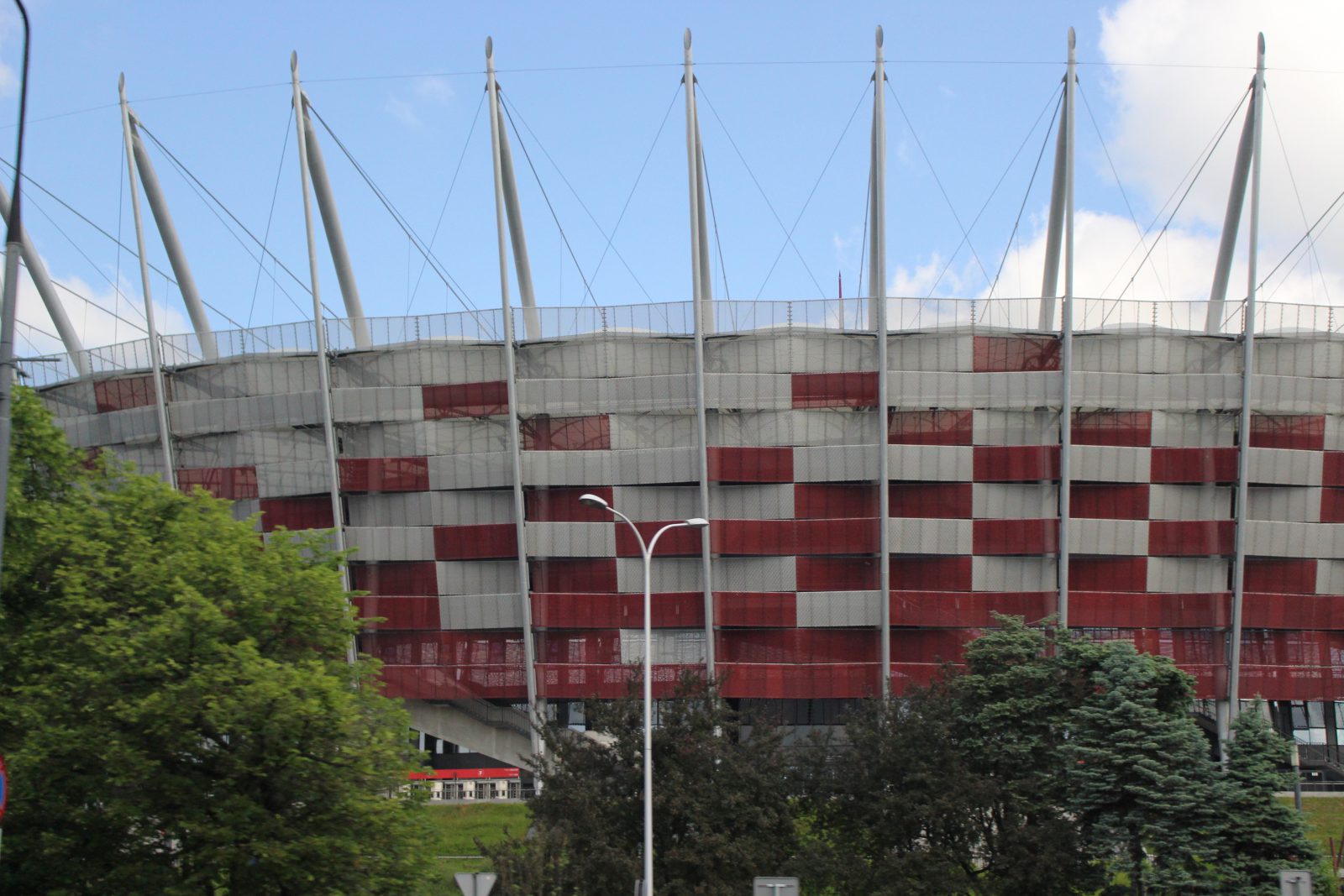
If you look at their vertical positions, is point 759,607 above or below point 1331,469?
below

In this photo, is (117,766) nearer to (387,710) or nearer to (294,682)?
(294,682)

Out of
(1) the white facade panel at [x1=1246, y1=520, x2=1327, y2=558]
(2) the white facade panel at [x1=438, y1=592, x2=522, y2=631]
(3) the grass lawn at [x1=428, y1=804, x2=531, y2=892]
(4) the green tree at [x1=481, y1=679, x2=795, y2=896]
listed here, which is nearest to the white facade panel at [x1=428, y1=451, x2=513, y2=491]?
(2) the white facade panel at [x1=438, y1=592, x2=522, y2=631]

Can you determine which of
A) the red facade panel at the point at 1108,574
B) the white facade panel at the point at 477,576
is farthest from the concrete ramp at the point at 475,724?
the red facade panel at the point at 1108,574

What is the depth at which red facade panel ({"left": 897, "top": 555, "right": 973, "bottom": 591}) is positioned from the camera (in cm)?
4978

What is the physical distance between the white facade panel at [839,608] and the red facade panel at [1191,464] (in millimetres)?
11494

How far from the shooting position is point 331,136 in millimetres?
51156

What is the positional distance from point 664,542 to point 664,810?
20614mm

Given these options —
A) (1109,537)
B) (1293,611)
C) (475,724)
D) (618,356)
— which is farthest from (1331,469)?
(475,724)

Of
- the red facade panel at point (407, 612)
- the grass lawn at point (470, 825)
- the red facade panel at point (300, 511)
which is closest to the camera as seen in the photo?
the grass lawn at point (470, 825)

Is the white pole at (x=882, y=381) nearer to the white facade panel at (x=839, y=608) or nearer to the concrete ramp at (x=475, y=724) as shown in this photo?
the white facade panel at (x=839, y=608)

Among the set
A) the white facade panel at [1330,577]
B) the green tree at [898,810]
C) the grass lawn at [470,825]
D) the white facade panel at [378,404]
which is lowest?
the grass lawn at [470,825]

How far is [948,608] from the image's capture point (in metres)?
49.6

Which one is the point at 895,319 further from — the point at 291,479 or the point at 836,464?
the point at 291,479

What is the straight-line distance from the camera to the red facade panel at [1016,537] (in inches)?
1953
